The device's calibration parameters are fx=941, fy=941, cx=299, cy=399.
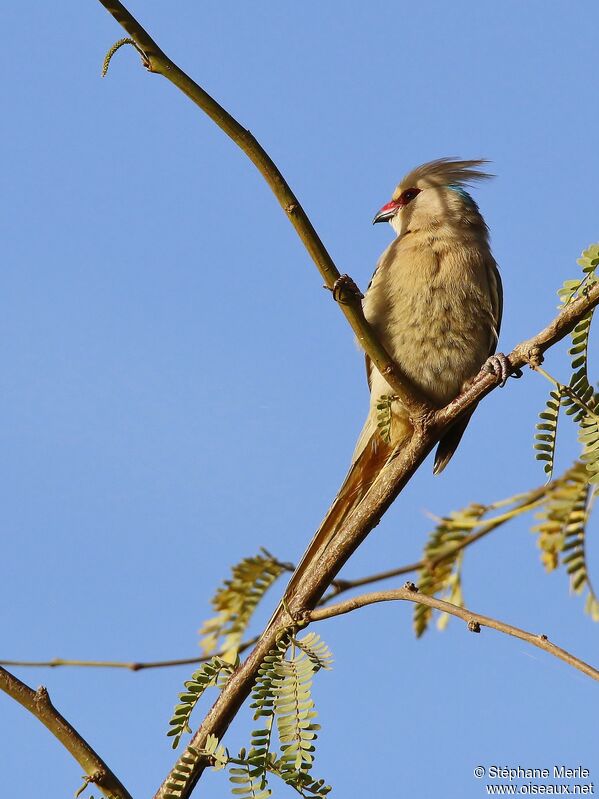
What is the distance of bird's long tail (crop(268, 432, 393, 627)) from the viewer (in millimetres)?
3752

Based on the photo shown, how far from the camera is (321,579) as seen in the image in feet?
10.3

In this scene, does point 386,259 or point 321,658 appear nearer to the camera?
point 321,658

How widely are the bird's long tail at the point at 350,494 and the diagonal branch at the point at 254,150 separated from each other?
99 cm

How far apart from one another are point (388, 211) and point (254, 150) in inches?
136

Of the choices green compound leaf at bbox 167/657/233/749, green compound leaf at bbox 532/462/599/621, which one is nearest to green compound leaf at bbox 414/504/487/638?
green compound leaf at bbox 532/462/599/621

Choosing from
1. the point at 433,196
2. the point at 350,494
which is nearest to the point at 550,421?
the point at 350,494

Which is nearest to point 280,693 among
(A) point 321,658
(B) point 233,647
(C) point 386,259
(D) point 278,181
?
(A) point 321,658

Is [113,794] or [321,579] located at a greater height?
[321,579]

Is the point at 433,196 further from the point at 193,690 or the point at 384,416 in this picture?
the point at 193,690

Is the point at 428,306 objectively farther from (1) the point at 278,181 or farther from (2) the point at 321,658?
(2) the point at 321,658

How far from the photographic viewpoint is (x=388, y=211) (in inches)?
238

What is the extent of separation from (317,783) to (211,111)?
1.82 metres

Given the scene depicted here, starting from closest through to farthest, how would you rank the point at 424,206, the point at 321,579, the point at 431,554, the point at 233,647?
1. the point at 321,579
2. the point at 233,647
3. the point at 431,554
4. the point at 424,206

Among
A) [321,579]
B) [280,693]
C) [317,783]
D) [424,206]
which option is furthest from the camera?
[424,206]
